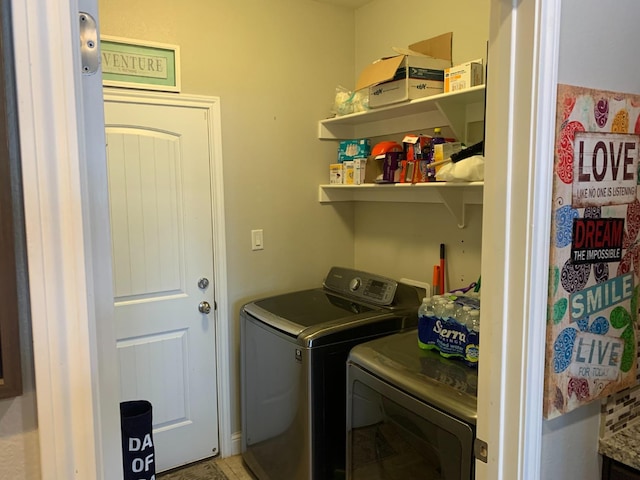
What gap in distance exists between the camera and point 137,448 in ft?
3.07

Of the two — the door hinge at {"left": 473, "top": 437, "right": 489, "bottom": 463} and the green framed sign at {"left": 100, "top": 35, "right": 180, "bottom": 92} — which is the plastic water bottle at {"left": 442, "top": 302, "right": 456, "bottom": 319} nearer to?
the door hinge at {"left": 473, "top": 437, "right": 489, "bottom": 463}

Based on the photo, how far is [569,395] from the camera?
114 cm

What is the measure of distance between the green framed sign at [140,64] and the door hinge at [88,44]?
72.5 inches

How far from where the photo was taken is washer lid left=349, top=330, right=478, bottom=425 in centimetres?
149

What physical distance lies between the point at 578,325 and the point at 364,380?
91 centimetres

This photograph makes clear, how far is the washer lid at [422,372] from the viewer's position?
4.90 ft

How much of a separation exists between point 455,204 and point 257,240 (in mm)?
1089

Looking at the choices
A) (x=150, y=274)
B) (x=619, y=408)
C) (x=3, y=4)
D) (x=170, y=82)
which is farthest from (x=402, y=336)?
(x=3, y=4)

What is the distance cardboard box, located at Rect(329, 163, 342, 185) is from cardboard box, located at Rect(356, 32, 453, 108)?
1.90ft

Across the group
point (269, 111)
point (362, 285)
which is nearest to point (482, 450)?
point (362, 285)

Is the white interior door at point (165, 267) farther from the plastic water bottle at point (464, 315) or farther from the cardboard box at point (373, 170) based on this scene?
the plastic water bottle at point (464, 315)

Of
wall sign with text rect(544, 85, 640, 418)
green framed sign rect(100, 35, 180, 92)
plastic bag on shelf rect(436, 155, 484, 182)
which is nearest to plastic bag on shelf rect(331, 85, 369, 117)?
plastic bag on shelf rect(436, 155, 484, 182)

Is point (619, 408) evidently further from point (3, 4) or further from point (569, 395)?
point (3, 4)

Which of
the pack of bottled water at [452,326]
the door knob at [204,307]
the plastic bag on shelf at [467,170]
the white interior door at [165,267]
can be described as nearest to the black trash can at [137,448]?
the pack of bottled water at [452,326]
